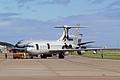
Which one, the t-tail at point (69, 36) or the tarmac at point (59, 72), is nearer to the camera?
the tarmac at point (59, 72)

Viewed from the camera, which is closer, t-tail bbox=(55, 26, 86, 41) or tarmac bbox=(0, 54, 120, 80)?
tarmac bbox=(0, 54, 120, 80)

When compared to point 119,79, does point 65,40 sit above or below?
above

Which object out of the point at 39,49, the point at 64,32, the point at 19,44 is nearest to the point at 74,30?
the point at 64,32

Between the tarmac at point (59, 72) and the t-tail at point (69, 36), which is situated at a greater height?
the t-tail at point (69, 36)

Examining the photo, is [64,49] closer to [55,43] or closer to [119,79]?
[55,43]

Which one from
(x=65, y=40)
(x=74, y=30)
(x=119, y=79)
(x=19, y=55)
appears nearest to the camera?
(x=119, y=79)

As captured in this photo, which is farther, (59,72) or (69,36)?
(69,36)

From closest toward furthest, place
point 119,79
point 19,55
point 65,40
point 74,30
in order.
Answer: point 119,79, point 19,55, point 65,40, point 74,30

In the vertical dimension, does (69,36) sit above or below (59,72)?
above

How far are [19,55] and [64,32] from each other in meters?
14.9

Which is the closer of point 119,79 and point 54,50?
point 119,79

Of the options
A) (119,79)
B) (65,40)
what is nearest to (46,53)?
(65,40)

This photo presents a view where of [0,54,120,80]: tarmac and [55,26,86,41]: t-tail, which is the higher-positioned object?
[55,26,86,41]: t-tail

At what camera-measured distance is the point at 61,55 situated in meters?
71.8
